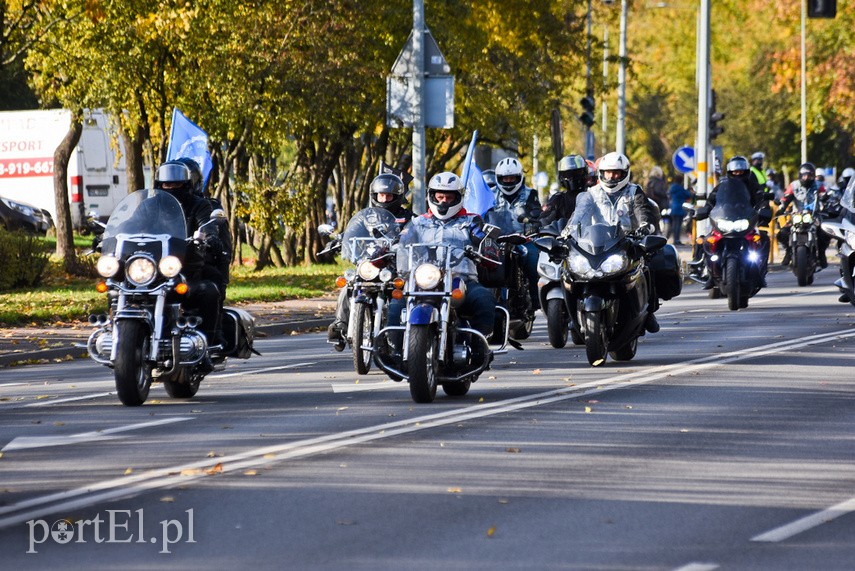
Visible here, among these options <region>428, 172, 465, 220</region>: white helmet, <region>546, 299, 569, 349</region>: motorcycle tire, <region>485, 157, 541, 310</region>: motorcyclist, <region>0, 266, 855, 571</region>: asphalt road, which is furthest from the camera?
<region>485, 157, 541, 310</region>: motorcyclist

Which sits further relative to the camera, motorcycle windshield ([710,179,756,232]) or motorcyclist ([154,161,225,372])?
motorcycle windshield ([710,179,756,232])

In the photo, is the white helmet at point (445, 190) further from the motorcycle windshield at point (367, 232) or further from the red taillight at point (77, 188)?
the red taillight at point (77, 188)

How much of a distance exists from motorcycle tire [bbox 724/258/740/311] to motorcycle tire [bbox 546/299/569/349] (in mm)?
5032

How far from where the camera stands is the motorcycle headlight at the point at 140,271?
1166 cm

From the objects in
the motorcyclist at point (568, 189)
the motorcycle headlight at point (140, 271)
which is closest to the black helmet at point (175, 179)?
the motorcycle headlight at point (140, 271)

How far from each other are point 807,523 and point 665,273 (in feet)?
26.4

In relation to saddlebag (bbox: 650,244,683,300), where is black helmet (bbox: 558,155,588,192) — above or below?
above

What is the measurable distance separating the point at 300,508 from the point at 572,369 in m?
6.71

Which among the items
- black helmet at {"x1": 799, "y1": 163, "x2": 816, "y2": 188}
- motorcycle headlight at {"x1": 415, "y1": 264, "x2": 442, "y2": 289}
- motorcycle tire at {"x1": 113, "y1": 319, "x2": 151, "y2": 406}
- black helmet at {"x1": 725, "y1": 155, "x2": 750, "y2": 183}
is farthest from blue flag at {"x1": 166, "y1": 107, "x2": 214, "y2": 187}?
black helmet at {"x1": 799, "y1": 163, "x2": 816, "y2": 188}

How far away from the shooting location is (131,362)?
11.5 meters

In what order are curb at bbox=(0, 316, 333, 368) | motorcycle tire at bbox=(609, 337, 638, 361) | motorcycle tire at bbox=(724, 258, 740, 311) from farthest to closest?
1. motorcycle tire at bbox=(724, 258, 740, 311)
2. curb at bbox=(0, 316, 333, 368)
3. motorcycle tire at bbox=(609, 337, 638, 361)

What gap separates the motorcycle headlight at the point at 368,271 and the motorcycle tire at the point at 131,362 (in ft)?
6.51

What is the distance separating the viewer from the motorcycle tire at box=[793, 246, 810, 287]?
25.8 metres

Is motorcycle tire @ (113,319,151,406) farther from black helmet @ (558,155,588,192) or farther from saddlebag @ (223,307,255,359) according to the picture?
black helmet @ (558,155,588,192)
